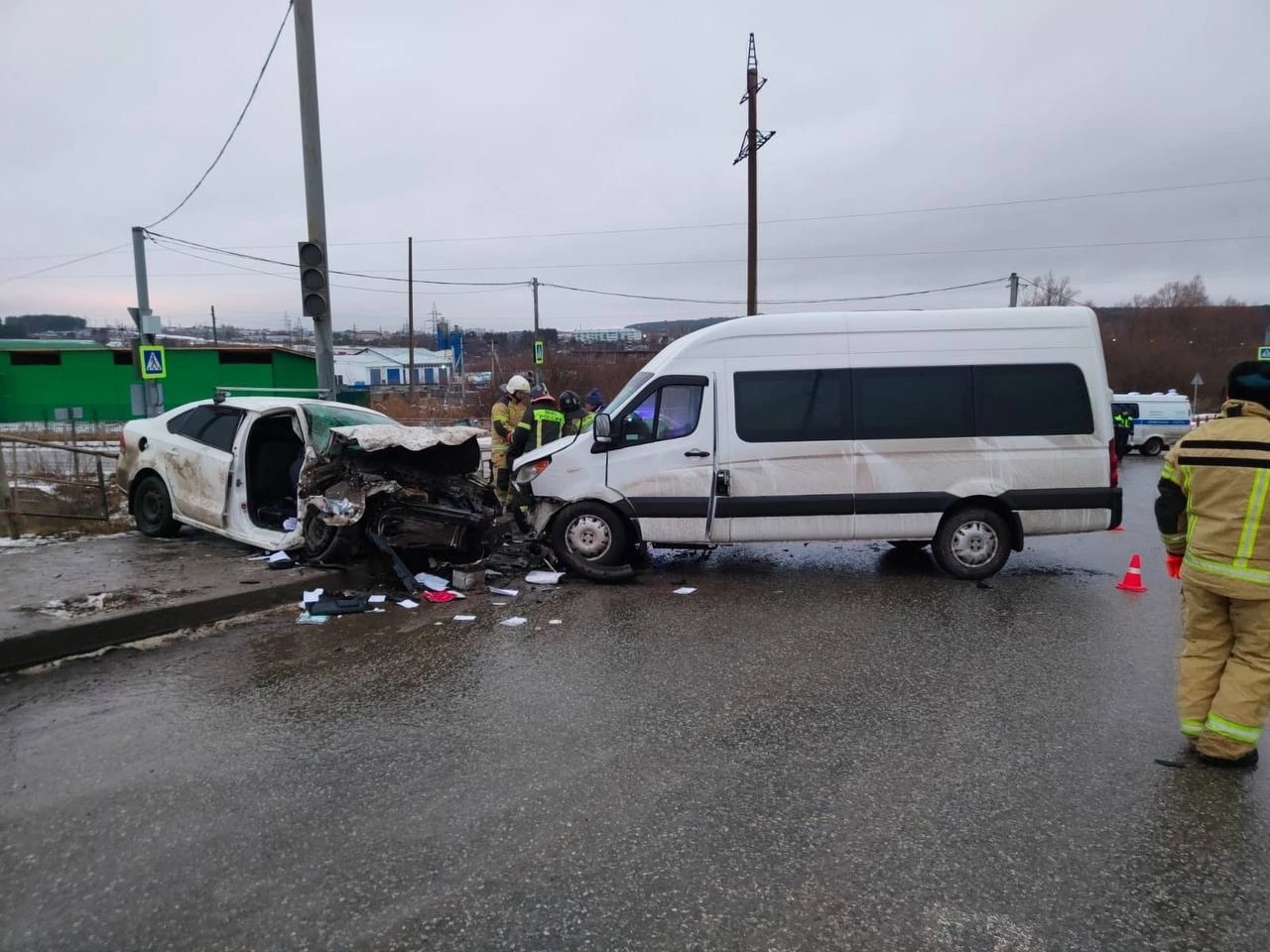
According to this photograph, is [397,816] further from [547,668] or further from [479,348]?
[479,348]

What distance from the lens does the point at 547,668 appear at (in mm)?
5051

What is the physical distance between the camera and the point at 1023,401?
7.25 metres

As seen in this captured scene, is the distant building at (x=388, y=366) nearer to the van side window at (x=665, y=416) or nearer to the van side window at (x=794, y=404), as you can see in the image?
the van side window at (x=665, y=416)

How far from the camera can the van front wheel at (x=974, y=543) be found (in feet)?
24.0

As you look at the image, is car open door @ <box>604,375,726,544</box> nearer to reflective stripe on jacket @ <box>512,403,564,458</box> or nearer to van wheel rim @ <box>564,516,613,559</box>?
van wheel rim @ <box>564,516,613,559</box>

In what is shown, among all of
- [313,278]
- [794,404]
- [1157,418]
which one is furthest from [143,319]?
[1157,418]

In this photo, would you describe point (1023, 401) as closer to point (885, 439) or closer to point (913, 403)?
point (913, 403)

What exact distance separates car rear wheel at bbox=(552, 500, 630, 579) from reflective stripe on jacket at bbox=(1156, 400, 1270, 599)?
4490 mm

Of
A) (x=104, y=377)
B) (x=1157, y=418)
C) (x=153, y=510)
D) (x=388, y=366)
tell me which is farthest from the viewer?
(x=388, y=366)

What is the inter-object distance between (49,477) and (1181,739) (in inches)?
466

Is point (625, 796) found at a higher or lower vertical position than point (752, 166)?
lower

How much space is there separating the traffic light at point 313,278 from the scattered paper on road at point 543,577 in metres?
4.46

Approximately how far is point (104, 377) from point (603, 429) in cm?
A: 3494

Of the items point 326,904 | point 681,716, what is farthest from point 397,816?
point 681,716
